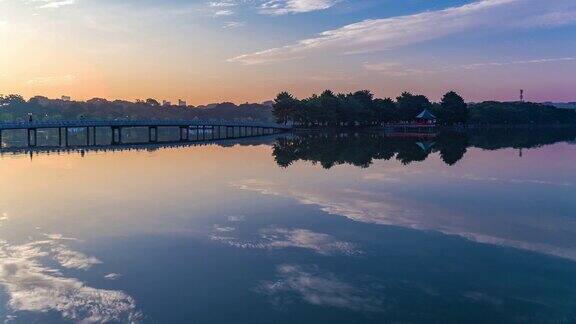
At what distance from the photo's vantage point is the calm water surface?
42.4ft

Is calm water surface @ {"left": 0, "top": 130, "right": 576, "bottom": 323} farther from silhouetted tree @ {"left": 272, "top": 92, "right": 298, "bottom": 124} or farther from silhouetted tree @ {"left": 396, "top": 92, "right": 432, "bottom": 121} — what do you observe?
silhouetted tree @ {"left": 396, "top": 92, "right": 432, "bottom": 121}

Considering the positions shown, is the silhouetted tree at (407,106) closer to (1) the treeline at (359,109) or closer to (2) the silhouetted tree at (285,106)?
(1) the treeline at (359,109)

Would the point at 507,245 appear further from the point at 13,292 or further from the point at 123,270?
the point at 13,292

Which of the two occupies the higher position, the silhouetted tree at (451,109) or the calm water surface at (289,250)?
the silhouetted tree at (451,109)

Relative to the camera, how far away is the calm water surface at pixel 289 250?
12.9m

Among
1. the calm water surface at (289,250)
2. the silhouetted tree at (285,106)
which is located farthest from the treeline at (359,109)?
the calm water surface at (289,250)

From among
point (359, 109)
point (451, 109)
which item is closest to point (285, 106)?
point (359, 109)

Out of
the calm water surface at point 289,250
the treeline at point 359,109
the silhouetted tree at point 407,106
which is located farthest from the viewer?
the silhouetted tree at point 407,106

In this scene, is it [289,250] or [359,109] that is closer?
[289,250]

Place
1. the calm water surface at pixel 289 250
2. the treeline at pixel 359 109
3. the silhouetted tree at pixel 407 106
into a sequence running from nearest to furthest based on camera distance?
the calm water surface at pixel 289 250 → the treeline at pixel 359 109 → the silhouetted tree at pixel 407 106

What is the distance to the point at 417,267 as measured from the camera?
632 inches

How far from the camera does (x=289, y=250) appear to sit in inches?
716

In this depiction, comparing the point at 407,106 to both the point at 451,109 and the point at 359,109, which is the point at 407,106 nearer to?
the point at 451,109

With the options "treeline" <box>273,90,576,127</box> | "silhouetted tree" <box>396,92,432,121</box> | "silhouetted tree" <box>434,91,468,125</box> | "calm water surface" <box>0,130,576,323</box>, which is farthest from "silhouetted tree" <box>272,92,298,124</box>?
"calm water surface" <box>0,130,576,323</box>
